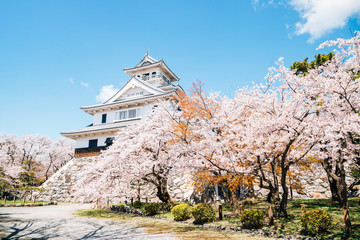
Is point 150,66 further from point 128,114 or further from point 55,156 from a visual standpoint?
point 55,156

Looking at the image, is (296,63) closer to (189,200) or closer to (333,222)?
(333,222)

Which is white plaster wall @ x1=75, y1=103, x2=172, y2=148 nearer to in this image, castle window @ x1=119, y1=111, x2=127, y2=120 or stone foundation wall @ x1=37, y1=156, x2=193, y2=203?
castle window @ x1=119, y1=111, x2=127, y2=120

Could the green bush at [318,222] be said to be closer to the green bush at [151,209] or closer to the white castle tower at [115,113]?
the green bush at [151,209]

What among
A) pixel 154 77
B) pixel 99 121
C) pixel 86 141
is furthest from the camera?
pixel 154 77

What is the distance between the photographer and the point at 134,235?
7.92m

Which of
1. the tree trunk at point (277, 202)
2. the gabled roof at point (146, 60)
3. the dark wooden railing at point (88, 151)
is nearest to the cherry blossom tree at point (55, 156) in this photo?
the dark wooden railing at point (88, 151)

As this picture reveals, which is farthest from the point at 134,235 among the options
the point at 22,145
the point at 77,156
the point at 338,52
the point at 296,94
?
the point at 22,145

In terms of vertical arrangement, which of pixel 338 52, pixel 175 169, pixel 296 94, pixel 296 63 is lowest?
pixel 175 169

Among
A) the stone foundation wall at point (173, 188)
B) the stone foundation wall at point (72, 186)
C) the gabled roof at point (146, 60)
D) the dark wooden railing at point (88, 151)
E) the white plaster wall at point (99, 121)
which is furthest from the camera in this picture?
the gabled roof at point (146, 60)

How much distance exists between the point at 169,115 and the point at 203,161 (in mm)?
4264

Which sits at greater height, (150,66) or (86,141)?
(150,66)

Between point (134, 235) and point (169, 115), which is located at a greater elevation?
point (169, 115)

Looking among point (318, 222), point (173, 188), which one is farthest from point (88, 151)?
point (318, 222)

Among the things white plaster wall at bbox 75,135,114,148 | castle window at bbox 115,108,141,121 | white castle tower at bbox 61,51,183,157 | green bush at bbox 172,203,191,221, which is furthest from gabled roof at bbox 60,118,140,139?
green bush at bbox 172,203,191,221
